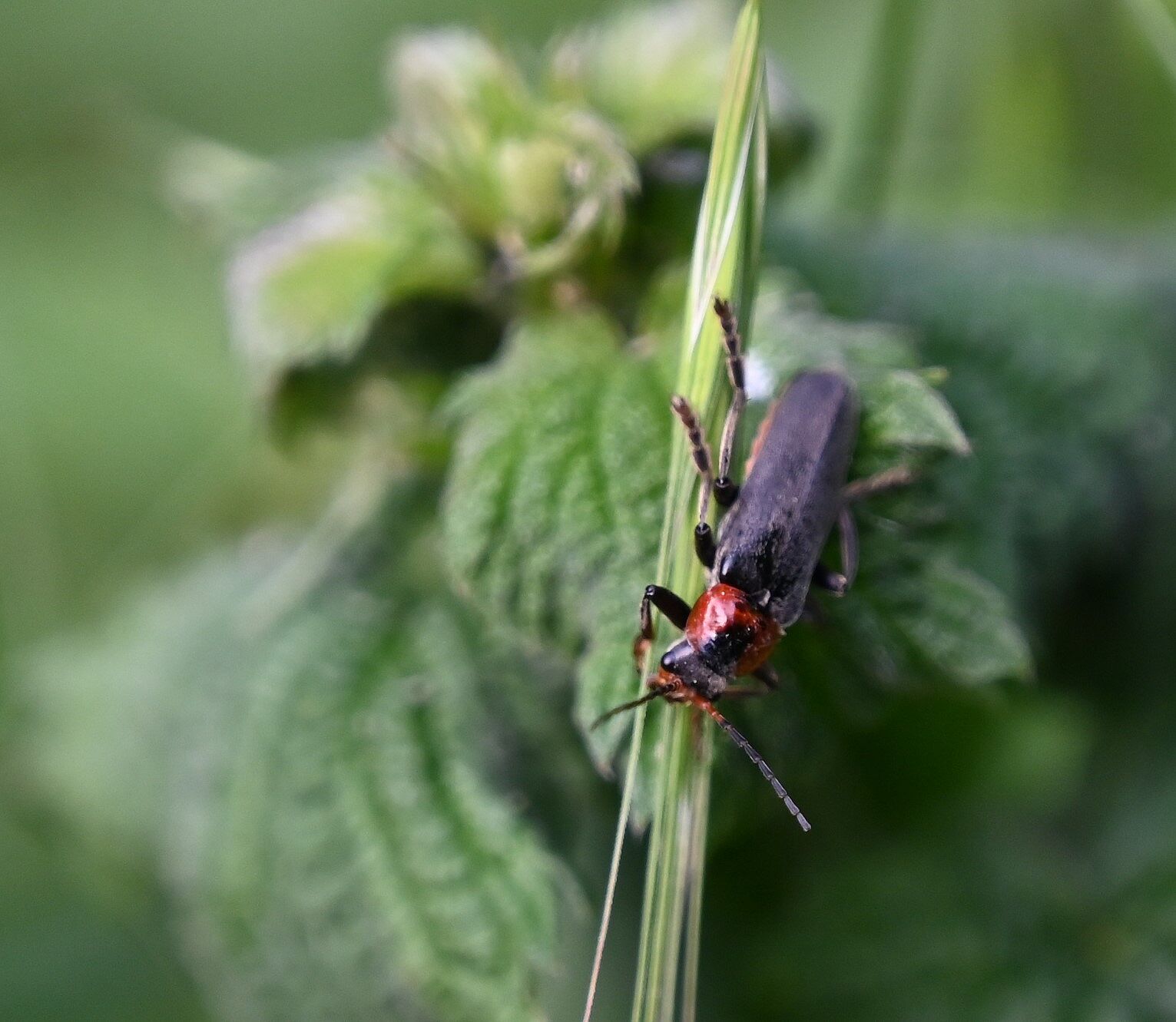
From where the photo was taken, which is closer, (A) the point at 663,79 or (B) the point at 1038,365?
(A) the point at 663,79

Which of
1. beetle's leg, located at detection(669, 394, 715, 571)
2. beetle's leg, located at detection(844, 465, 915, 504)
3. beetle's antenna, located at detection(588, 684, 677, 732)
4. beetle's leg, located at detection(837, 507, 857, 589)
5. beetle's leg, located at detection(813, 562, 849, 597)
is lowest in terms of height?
beetle's leg, located at detection(813, 562, 849, 597)

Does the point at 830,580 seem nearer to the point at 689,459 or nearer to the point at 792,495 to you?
the point at 792,495

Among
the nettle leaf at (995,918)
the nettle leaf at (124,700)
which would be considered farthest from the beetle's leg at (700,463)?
the nettle leaf at (124,700)

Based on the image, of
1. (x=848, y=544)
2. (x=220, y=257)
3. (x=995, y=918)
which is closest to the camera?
(x=848, y=544)

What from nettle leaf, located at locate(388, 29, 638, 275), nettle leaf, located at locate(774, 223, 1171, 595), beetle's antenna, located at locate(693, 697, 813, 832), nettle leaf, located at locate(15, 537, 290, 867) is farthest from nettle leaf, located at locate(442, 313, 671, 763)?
nettle leaf, located at locate(15, 537, 290, 867)

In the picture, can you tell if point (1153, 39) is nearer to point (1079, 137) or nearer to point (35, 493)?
point (1079, 137)

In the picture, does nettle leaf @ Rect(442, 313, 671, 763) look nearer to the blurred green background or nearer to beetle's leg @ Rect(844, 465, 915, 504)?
beetle's leg @ Rect(844, 465, 915, 504)

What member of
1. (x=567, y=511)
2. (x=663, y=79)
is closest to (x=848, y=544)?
(x=567, y=511)
